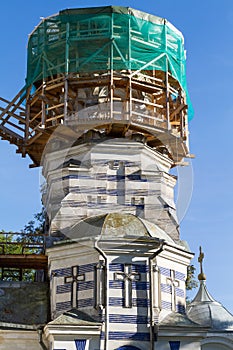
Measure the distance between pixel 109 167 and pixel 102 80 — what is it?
3.45 meters

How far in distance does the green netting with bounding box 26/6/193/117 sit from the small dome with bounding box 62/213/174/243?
6.57 m

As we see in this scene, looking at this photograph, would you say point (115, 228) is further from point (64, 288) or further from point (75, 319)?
point (75, 319)

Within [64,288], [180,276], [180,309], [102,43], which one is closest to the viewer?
[64,288]

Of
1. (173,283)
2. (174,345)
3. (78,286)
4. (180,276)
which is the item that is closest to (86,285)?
(78,286)

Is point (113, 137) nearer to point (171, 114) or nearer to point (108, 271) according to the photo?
point (171, 114)

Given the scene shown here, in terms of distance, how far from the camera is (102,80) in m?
26.4

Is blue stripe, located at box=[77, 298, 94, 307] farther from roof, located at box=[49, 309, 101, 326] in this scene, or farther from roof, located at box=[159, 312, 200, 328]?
roof, located at box=[159, 312, 200, 328]

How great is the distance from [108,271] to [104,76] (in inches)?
328

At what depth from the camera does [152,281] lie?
22.4 m

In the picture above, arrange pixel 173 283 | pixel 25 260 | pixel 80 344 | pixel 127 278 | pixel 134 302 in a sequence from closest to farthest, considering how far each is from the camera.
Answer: pixel 80 344 < pixel 134 302 < pixel 127 278 < pixel 173 283 < pixel 25 260

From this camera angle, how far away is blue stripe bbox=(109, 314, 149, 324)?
21672 millimetres

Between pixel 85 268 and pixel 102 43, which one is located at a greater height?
pixel 102 43

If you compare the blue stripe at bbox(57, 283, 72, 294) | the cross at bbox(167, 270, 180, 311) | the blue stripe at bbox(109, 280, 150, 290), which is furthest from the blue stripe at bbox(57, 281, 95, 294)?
the cross at bbox(167, 270, 180, 311)

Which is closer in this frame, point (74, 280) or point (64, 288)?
point (74, 280)
